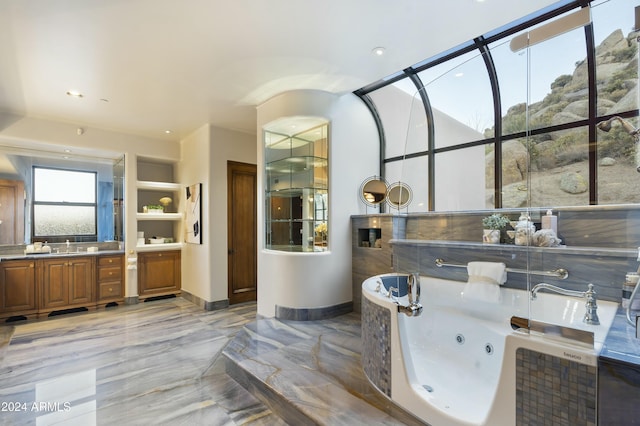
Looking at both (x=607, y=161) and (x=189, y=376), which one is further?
(x=189, y=376)

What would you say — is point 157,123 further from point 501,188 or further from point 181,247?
point 501,188

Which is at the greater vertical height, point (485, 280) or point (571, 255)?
point (571, 255)

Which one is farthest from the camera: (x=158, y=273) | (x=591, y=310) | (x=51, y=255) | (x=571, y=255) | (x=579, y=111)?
(x=158, y=273)

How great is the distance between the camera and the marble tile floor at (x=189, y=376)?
6.86 feet

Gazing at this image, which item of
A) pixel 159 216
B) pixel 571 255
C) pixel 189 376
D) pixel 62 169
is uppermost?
pixel 62 169

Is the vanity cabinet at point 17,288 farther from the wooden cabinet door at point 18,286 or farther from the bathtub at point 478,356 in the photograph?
the bathtub at point 478,356

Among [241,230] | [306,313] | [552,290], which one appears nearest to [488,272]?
[552,290]

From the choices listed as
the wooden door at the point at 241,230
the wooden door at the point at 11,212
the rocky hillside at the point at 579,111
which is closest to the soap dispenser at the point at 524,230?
the rocky hillside at the point at 579,111

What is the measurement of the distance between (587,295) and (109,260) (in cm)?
595

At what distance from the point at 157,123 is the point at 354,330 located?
415cm

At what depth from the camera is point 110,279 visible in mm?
4949

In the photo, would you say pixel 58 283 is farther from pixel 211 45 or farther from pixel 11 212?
pixel 211 45

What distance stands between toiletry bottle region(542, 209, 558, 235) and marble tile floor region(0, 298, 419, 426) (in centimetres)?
186

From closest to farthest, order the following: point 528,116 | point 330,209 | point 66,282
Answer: point 528,116, point 330,209, point 66,282
